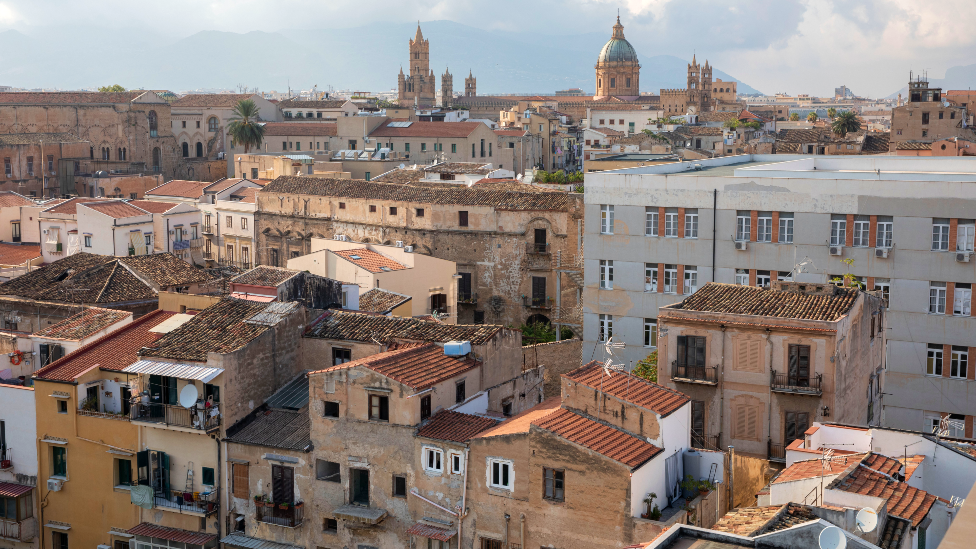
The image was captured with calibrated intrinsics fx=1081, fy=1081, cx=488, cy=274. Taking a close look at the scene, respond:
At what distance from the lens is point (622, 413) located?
21578 millimetres

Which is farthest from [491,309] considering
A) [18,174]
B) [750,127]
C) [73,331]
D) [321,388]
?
[750,127]

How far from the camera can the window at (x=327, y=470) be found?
24.3 m

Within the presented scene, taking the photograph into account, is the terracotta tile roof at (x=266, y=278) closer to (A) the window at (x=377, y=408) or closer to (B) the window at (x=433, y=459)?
(A) the window at (x=377, y=408)

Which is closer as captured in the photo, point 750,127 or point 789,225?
point 789,225

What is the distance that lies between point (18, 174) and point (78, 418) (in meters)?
59.8

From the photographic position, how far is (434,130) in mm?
87062

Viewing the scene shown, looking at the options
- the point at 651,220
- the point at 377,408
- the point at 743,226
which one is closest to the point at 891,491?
the point at 377,408

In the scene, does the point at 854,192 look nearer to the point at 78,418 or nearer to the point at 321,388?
the point at 321,388

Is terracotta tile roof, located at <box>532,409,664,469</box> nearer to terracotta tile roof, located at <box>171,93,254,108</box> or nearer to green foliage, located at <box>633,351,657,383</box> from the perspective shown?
green foliage, located at <box>633,351,657,383</box>

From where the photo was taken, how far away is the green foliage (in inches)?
1193

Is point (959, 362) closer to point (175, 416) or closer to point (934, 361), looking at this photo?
point (934, 361)

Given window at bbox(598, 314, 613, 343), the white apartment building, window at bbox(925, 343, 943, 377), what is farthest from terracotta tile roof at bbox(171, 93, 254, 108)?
window at bbox(925, 343, 943, 377)

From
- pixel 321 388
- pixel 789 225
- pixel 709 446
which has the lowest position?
pixel 709 446

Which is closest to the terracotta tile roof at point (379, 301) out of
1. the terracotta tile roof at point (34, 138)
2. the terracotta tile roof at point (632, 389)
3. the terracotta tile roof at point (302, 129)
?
the terracotta tile roof at point (632, 389)
